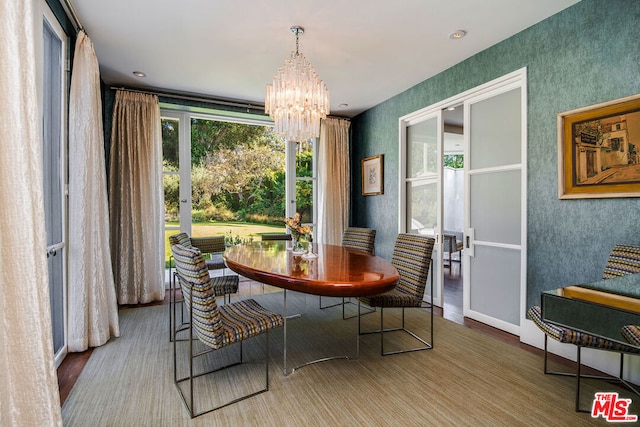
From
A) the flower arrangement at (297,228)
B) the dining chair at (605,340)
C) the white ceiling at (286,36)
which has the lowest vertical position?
the dining chair at (605,340)

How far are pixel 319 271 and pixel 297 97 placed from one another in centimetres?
148

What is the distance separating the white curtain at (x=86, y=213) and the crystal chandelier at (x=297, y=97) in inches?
59.0

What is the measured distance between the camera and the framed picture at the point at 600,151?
7.11ft

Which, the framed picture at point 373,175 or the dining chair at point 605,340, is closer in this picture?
the dining chair at point 605,340

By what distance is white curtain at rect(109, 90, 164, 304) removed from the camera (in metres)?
3.93

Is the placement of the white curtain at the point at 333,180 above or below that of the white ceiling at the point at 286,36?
below

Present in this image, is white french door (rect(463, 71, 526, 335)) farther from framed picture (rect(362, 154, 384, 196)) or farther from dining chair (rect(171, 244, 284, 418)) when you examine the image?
dining chair (rect(171, 244, 284, 418))

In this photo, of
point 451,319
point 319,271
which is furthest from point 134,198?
point 451,319

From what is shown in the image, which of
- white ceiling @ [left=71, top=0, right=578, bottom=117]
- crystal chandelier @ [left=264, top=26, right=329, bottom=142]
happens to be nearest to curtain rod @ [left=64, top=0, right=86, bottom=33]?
white ceiling @ [left=71, top=0, right=578, bottom=117]

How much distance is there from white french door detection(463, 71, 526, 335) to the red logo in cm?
95

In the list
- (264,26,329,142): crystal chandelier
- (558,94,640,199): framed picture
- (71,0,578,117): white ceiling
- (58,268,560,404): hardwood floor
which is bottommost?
(58,268,560,404): hardwood floor

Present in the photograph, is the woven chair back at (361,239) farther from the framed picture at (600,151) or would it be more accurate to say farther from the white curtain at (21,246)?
the white curtain at (21,246)

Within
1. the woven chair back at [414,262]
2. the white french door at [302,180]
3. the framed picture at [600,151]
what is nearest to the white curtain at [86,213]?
the woven chair back at [414,262]

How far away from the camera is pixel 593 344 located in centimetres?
187
